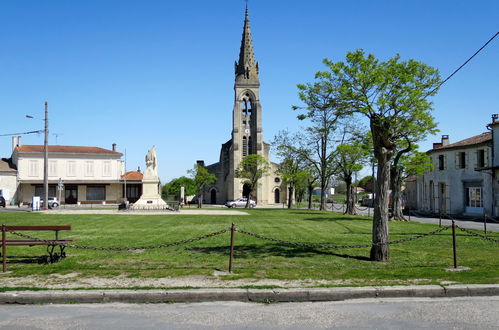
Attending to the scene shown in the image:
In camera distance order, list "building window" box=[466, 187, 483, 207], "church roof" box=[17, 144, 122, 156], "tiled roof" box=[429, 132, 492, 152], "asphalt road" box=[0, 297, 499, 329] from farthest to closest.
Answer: "church roof" box=[17, 144, 122, 156] < "tiled roof" box=[429, 132, 492, 152] < "building window" box=[466, 187, 483, 207] < "asphalt road" box=[0, 297, 499, 329]

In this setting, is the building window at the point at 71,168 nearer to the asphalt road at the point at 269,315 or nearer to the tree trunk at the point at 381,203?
the tree trunk at the point at 381,203

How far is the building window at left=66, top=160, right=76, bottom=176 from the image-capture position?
58.3m

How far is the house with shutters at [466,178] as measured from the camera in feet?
101

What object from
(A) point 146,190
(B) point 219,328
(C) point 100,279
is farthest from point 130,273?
(A) point 146,190

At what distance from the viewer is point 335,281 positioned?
7.85 metres

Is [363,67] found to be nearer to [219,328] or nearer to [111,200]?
[219,328]

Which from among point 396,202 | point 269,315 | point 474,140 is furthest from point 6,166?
point 269,315

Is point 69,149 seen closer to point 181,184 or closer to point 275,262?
point 181,184

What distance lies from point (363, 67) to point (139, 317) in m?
10.2

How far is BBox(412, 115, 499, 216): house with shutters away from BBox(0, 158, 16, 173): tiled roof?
5002 cm

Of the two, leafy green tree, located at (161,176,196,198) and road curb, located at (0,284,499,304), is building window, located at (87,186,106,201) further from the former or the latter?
road curb, located at (0,284,499,304)

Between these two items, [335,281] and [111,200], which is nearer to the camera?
[335,281]

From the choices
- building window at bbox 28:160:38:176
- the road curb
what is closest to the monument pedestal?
the road curb

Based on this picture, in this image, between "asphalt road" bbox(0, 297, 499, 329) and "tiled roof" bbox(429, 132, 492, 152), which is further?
"tiled roof" bbox(429, 132, 492, 152)
